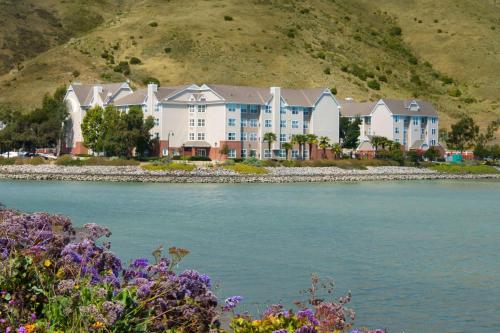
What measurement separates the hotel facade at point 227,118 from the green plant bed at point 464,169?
45.0ft

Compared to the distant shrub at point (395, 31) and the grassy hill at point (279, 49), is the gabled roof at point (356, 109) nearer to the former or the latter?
the grassy hill at point (279, 49)

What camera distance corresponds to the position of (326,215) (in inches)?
1879

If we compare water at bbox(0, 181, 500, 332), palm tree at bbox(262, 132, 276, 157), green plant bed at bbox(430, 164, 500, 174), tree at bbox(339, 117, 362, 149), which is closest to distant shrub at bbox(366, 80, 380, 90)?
tree at bbox(339, 117, 362, 149)

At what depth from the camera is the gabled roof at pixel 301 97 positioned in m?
99.1

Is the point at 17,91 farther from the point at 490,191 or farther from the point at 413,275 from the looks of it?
the point at 413,275

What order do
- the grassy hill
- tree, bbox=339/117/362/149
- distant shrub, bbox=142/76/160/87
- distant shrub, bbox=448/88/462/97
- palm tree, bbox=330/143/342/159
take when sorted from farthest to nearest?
distant shrub, bbox=448/88/462/97 < the grassy hill < distant shrub, bbox=142/76/160/87 < tree, bbox=339/117/362/149 < palm tree, bbox=330/143/342/159

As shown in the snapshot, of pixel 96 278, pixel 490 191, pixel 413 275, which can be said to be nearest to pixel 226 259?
pixel 413 275

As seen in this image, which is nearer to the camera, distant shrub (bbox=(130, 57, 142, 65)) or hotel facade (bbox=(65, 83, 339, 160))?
hotel facade (bbox=(65, 83, 339, 160))

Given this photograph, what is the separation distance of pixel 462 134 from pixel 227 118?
41332mm

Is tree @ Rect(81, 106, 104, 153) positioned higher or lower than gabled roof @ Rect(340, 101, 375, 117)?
lower

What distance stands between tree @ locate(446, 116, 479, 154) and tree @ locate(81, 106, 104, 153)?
170ft

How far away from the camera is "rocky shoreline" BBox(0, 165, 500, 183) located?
79.5m

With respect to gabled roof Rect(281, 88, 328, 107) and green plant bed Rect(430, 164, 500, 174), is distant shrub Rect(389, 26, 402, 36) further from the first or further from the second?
gabled roof Rect(281, 88, 328, 107)

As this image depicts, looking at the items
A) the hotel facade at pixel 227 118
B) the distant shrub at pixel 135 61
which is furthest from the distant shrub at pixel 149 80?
the hotel facade at pixel 227 118
